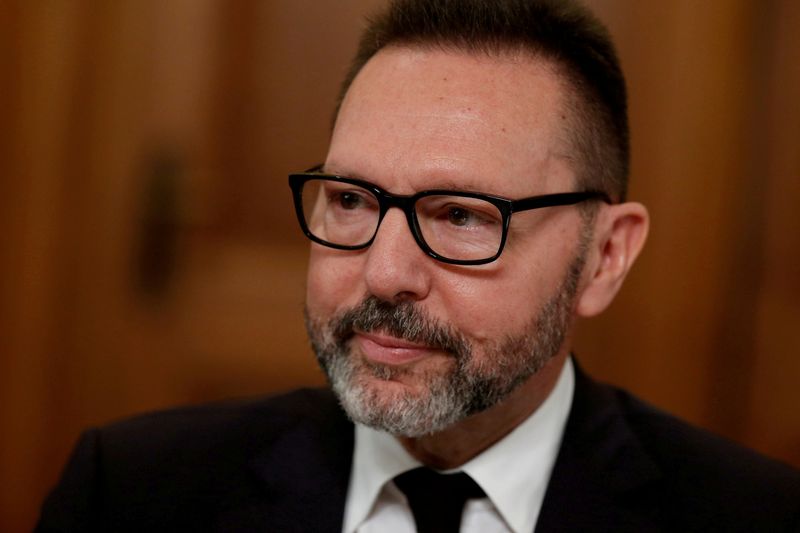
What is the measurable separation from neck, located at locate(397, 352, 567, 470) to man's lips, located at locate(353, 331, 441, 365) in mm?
165

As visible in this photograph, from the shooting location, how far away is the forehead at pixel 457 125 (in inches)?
45.6

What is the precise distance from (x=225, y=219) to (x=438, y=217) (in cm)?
93

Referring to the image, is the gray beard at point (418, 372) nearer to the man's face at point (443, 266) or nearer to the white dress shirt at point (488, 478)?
the man's face at point (443, 266)

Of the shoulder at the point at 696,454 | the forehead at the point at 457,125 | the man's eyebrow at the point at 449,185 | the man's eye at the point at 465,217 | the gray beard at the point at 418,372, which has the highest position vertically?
the forehead at the point at 457,125

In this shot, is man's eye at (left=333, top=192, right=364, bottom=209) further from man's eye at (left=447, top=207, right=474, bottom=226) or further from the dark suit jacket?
the dark suit jacket

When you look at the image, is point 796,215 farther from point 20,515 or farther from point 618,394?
point 20,515

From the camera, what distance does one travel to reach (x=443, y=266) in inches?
45.5

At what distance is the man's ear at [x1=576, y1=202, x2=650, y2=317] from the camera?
1336 millimetres

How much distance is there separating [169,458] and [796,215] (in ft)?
4.31

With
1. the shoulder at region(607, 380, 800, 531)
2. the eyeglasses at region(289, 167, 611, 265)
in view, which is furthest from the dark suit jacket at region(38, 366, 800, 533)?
the eyeglasses at region(289, 167, 611, 265)

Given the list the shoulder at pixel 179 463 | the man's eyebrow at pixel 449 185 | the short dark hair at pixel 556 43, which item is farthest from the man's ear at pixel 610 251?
the shoulder at pixel 179 463

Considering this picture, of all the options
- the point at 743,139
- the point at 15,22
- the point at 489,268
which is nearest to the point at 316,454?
the point at 489,268

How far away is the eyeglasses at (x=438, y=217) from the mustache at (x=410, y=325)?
8cm

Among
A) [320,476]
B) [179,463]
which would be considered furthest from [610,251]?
[179,463]
